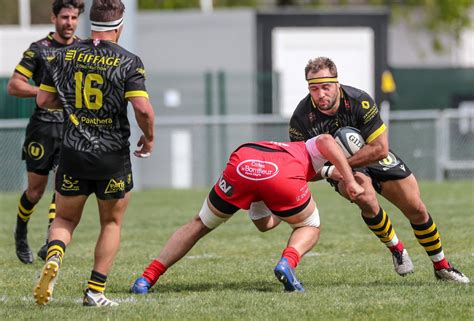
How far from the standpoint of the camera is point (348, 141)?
759cm

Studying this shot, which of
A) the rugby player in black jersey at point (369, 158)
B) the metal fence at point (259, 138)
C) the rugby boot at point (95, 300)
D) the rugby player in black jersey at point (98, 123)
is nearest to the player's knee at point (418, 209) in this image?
the rugby player in black jersey at point (369, 158)

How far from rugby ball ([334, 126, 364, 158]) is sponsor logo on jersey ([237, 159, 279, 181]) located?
0.64 m

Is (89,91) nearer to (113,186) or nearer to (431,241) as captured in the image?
(113,186)

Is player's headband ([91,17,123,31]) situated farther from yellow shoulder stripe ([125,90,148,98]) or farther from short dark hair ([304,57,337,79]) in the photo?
short dark hair ([304,57,337,79])

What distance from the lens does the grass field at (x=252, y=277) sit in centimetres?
652

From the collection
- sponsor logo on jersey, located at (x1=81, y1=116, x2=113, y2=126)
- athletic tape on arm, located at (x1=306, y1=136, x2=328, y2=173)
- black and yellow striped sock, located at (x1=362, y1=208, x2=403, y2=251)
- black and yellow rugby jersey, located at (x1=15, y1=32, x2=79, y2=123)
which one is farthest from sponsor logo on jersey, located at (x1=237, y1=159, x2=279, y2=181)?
black and yellow rugby jersey, located at (x1=15, y1=32, x2=79, y2=123)

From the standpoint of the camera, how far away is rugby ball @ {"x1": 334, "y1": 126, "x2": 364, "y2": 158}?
760cm

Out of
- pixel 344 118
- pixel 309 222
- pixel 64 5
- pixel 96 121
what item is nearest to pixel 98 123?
pixel 96 121

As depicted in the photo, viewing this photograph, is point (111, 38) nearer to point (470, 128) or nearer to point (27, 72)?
point (27, 72)

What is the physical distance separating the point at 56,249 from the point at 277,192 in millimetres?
1469

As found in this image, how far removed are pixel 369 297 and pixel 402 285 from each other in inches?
27.2

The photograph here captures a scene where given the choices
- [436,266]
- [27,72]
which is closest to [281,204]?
[436,266]

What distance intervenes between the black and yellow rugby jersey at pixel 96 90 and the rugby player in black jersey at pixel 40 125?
2610 millimetres

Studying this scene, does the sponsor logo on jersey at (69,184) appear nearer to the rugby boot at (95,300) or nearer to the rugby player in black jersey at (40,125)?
the rugby boot at (95,300)
